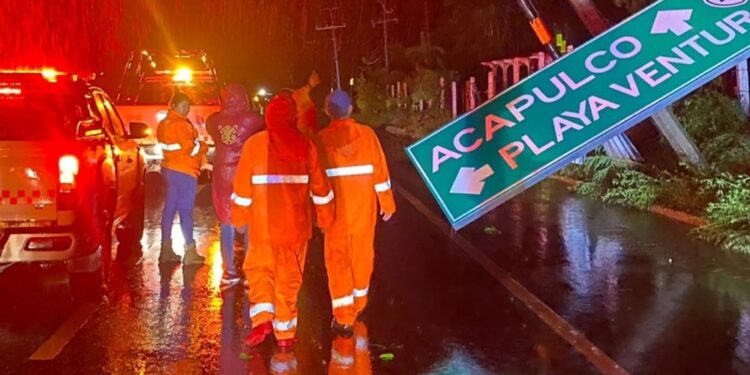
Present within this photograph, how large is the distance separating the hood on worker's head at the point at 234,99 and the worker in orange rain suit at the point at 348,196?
1661mm

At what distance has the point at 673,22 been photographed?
9.50m

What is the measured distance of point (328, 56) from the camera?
78.9 metres

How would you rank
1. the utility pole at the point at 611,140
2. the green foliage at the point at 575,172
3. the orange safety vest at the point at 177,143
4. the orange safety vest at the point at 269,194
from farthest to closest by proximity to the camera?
the green foliage at the point at 575,172 → the utility pole at the point at 611,140 → the orange safety vest at the point at 177,143 → the orange safety vest at the point at 269,194

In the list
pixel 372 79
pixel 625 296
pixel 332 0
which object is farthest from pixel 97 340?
pixel 332 0

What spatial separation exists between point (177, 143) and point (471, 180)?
9.24 feet

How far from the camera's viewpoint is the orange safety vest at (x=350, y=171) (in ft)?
21.7

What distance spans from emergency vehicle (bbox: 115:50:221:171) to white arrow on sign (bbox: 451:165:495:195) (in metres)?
8.72

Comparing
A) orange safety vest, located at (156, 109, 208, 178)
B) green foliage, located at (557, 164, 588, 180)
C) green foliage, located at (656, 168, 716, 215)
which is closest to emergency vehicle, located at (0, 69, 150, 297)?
orange safety vest, located at (156, 109, 208, 178)

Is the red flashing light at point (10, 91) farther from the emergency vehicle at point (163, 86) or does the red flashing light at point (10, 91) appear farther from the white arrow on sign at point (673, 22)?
the emergency vehicle at point (163, 86)

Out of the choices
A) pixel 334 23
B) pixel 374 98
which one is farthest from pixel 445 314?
pixel 334 23

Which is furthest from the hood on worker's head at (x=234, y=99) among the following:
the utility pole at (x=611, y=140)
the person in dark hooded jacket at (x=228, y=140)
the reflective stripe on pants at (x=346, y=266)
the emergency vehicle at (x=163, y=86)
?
the emergency vehicle at (x=163, y=86)

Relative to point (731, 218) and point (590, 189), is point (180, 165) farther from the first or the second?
point (590, 189)

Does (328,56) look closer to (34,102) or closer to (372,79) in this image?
(372,79)

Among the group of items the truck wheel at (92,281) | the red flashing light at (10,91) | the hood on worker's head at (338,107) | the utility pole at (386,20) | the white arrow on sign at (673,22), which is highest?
the utility pole at (386,20)
